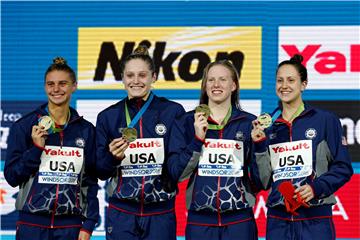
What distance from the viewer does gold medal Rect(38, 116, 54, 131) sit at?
237 inches

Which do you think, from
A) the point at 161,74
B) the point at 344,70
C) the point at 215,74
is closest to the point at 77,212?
the point at 215,74

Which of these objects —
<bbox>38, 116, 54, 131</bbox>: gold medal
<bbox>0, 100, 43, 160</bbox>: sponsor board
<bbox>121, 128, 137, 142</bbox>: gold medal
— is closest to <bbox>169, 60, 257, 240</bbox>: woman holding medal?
<bbox>121, 128, 137, 142</bbox>: gold medal

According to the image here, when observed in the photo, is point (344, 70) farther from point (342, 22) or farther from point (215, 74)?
point (215, 74)

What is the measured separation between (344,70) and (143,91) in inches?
120

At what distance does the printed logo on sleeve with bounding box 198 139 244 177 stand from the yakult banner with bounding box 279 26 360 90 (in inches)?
105

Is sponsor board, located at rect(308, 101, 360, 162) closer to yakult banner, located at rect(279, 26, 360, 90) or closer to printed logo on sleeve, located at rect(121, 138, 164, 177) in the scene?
yakult banner, located at rect(279, 26, 360, 90)

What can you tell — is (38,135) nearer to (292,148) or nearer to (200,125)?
(200,125)

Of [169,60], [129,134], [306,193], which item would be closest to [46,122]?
[129,134]

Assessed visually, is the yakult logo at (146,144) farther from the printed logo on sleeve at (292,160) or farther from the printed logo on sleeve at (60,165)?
the printed logo on sleeve at (292,160)

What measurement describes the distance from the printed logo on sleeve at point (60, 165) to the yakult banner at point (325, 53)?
3023 millimetres

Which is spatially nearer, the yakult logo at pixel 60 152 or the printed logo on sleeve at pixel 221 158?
the printed logo on sleeve at pixel 221 158

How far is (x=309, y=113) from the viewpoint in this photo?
20.5 feet

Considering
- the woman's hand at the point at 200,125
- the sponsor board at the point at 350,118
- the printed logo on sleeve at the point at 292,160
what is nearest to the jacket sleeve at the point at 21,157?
the woman's hand at the point at 200,125

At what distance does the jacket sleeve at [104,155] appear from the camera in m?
6.14
